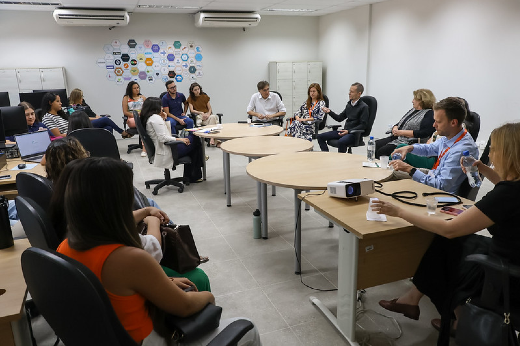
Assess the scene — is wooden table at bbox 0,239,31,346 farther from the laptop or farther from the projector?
the laptop

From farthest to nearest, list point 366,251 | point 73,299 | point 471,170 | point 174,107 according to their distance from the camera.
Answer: point 174,107 → point 471,170 → point 366,251 → point 73,299

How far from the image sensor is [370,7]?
8.32 metres

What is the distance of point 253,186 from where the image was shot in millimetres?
5152

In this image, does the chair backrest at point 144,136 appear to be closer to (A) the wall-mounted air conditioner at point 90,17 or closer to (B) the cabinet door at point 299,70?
(A) the wall-mounted air conditioner at point 90,17

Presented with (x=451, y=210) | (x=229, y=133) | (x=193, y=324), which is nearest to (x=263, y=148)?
(x=229, y=133)

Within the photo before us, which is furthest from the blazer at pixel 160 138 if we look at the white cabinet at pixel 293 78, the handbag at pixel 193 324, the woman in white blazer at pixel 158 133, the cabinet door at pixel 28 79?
the white cabinet at pixel 293 78

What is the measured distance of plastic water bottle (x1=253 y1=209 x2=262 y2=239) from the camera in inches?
138

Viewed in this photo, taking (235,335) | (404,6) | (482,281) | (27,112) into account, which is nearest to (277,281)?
(482,281)

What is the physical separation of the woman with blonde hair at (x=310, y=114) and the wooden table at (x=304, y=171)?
2.44m

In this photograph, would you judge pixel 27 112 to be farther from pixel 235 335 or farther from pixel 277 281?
pixel 235 335

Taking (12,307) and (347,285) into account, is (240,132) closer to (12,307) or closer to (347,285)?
(347,285)

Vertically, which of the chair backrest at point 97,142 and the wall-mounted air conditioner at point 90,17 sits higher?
the wall-mounted air conditioner at point 90,17

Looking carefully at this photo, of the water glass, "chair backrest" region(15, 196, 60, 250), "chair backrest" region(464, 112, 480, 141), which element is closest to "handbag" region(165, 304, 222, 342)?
"chair backrest" region(15, 196, 60, 250)

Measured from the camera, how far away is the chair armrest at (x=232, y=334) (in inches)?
47.8
